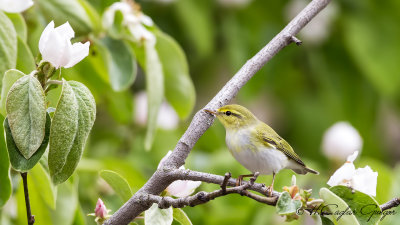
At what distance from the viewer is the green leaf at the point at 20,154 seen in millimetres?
703

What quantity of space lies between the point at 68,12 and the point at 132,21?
0.11 meters

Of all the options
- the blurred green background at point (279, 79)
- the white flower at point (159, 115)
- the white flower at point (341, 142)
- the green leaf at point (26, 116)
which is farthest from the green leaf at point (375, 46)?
the green leaf at point (26, 116)

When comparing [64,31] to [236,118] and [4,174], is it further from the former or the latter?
[236,118]

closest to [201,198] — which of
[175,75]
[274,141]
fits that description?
[274,141]

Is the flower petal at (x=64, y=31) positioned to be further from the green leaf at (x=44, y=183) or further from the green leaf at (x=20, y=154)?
the green leaf at (x=44, y=183)

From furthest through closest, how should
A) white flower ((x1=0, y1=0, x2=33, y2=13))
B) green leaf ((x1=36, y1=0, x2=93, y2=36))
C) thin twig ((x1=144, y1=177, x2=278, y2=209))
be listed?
1. green leaf ((x1=36, y1=0, x2=93, y2=36))
2. white flower ((x1=0, y1=0, x2=33, y2=13))
3. thin twig ((x1=144, y1=177, x2=278, y2=209))

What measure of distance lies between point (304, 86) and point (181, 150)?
5.79 ft

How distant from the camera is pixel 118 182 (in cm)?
84

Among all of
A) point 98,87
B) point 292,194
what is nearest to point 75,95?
point 292,194

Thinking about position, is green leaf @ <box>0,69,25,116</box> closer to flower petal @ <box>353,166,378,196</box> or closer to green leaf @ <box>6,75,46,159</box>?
green leaf @ <box>6,75,46,159</box>

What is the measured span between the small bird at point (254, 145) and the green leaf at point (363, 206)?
0.17 m

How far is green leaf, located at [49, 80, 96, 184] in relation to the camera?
0.70 metres

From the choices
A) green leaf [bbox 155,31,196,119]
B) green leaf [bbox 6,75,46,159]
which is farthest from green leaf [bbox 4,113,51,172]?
green leaf [bbox 155,31,196,119]

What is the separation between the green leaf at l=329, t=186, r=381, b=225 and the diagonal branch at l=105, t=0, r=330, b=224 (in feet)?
0.61
